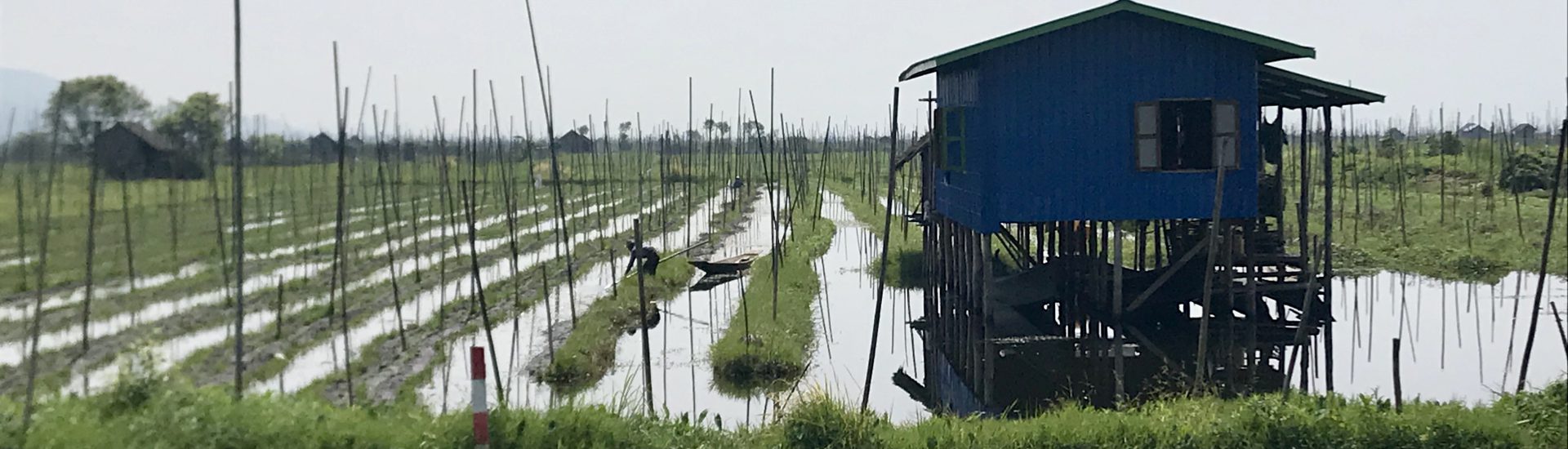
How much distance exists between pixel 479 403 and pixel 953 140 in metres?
8.78

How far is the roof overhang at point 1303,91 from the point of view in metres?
13.7

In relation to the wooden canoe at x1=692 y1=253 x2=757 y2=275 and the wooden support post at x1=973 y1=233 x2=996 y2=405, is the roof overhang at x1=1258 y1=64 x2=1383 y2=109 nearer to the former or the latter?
the wooden support post at x1=973 y1=233 x2=996 y2=405

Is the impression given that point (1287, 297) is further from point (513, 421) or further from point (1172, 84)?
point (513, 421)

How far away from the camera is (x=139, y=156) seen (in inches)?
1309

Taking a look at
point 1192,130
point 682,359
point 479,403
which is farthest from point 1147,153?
point 479,403

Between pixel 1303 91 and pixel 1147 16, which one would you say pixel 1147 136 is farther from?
pixel 1303 91

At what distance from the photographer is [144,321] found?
641 inches

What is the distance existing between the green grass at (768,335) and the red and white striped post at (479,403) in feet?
21.7

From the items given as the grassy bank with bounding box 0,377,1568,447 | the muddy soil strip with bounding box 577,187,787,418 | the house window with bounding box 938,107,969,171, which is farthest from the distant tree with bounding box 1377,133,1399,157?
the grassy bank with bounding box 0,377,1568,447

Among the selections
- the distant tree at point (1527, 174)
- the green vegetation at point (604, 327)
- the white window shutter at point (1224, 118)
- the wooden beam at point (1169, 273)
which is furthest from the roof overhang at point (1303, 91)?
the distant tree at point (1527, 174)

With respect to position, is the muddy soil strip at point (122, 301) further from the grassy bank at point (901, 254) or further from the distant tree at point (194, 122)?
the distant tree at point (194, 122)

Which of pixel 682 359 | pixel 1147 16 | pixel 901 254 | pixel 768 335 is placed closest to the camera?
pixel 1147 16

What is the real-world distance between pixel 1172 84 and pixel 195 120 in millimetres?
33656

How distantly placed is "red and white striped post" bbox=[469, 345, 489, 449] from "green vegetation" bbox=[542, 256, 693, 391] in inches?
255
